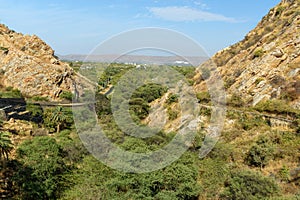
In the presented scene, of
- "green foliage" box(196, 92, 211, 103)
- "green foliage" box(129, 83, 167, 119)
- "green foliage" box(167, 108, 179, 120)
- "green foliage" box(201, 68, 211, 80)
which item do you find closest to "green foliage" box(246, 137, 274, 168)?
"green foliage" box(167, 108, 179, 120)

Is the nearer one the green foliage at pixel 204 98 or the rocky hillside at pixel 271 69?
the rocky hillside at pixel 271 69

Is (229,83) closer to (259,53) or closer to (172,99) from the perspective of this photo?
(259,53)

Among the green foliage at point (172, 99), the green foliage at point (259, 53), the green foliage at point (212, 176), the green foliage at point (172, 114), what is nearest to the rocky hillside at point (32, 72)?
the green foliage at point (172, 99)

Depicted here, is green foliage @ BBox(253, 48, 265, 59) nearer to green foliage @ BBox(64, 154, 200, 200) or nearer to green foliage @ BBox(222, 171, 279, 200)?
green foliage @ BBox(64, 154, 200, 200)

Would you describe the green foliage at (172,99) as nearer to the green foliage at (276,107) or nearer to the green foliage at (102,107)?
the green foliage at (102,107)

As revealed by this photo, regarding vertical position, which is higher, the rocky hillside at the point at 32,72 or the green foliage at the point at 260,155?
the rocky hillside at the point at 32,72

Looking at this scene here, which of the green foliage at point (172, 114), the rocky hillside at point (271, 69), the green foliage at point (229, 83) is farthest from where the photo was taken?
the green foliage at point (229, 83)

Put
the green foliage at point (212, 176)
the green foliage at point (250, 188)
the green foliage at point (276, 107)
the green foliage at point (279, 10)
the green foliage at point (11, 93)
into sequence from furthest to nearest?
the green foliage at point (279, 10), the green foliage at point (11, 93), the green foliage at point (276, 107), the green foliage at point (212, 176), the green foliage at point (250, 188)

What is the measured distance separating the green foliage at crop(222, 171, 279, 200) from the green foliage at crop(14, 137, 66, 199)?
9.43 metres

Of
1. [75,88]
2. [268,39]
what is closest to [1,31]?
[75,88]

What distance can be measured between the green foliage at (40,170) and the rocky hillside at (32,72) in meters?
26.4

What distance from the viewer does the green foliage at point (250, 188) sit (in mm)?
11906

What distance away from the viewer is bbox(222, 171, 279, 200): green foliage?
→ 39.1 feet

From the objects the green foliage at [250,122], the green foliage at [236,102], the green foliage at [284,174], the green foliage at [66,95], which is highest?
the green foliage at [236,102]
